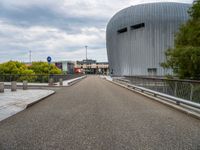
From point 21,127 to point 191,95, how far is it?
6714 millimetres

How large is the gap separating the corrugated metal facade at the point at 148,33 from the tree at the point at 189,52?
57.8 meters

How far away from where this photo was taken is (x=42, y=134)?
6.31 meters

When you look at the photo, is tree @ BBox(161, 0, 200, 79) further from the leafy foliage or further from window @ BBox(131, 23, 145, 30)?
window @ BBox(131, 23, 145, 30)

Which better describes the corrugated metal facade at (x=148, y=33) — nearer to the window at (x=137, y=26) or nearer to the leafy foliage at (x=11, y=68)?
the window at (x=137, y=26)

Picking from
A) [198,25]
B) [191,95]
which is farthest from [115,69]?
[191,95]

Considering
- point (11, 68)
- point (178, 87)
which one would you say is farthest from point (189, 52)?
point (11, 68)

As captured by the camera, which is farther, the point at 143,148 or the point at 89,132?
the point at 89,132

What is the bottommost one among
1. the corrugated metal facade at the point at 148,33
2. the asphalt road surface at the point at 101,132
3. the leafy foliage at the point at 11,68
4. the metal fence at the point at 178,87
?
the asphalt road surface at the point at 101,132

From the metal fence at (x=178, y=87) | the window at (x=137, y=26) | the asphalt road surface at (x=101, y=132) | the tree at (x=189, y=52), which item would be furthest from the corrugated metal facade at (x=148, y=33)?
the asphalt road surface at (x=101, y=132)

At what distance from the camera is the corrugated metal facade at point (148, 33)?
265ft

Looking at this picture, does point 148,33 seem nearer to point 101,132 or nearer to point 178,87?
point 178,87

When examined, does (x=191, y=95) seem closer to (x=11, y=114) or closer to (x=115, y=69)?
(x=11, y=114)

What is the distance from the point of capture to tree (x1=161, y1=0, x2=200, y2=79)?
16.0 m

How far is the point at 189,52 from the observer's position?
15.9 metres
